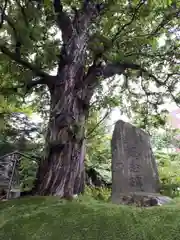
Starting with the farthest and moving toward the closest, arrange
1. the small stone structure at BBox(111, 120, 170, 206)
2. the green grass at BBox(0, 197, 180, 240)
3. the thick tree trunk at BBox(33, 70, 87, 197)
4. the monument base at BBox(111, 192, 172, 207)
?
the small stone structure at BBox(111, 120, 170, 206) → the thick tree trunk at BBox(33, 70, 87, 197) → the monument base at BBox(111, 192, 172, 207) → the green grass at BBox(0, 197, 180, 240)

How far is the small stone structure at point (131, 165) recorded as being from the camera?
260 centimetres

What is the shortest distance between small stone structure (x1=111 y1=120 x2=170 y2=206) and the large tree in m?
0.43

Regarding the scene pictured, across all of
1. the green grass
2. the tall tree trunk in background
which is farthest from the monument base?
the tall tree trunk in background

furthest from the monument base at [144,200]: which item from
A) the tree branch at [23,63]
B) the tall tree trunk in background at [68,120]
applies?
the tree branch at [23,63]

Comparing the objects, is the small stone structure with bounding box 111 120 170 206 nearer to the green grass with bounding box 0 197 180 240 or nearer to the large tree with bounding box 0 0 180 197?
the large tree with bounding box 0 0 180 197

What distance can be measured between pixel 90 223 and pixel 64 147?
1146 millimetres

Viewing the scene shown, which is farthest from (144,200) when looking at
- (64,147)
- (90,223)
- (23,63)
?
(23,63)

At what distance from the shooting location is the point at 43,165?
2.47m

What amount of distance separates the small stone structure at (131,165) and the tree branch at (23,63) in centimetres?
121

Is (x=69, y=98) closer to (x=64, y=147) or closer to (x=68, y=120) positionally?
(x=68, y=120)

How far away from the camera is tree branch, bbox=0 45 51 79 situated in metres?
2.65

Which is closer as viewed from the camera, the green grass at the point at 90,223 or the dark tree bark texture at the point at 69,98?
the green grass at the point at 90,223

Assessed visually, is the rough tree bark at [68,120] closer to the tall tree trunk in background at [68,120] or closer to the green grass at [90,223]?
the tall tree trunk in background at [68,120]

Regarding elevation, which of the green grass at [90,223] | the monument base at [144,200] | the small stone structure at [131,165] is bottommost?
the green grass at [90,223]
